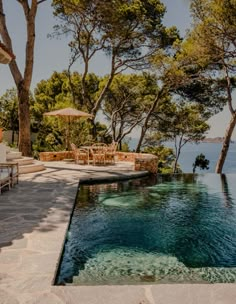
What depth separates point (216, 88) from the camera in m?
20.6

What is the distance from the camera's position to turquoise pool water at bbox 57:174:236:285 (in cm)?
380

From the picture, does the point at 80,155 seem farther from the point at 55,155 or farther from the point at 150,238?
the point at 150,238

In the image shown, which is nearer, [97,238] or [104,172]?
[97,238]

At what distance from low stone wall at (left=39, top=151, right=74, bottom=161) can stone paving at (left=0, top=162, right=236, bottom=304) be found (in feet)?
29.1

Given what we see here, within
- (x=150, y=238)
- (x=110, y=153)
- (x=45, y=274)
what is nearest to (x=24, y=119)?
(x=110, y=153)

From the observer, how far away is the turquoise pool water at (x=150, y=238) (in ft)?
12.5

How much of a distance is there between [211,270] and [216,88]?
18.2m

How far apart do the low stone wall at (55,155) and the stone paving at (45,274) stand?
887cm

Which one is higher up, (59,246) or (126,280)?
(59,246)

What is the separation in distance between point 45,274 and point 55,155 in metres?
12.6

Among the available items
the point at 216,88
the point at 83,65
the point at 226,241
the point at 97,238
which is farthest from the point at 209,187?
the point at 83,65

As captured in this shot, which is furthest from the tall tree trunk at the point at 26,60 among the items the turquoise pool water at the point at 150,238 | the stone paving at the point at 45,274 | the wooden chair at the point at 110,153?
the stone paving at the point at 45,274

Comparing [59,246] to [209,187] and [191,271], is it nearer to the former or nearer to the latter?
[191,271]

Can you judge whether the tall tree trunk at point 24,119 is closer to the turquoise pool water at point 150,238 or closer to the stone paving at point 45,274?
the turquoise pool water at point 150,238
